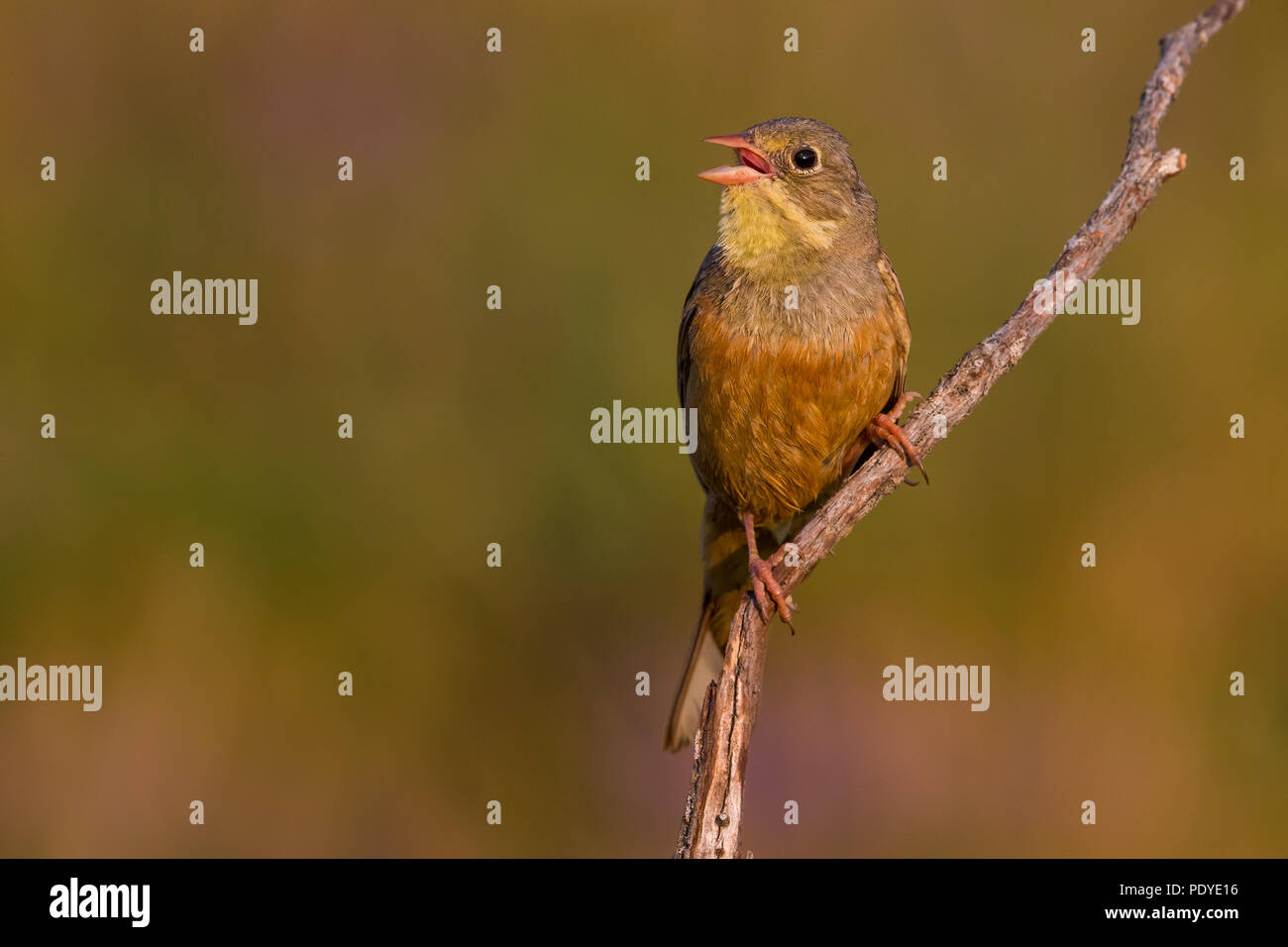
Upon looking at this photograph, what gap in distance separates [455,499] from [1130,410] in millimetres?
3951

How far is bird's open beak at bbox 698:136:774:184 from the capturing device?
5.07 m

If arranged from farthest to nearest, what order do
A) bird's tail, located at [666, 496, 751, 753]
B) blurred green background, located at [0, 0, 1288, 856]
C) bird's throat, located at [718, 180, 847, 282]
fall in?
blurred green background, located at [0, 0, 1288, 856] < bird's tail, located at [666, 496, 751, 753] < bird's throat, located at [718, 180, 847, 282]

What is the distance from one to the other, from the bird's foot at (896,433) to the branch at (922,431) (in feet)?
0.10

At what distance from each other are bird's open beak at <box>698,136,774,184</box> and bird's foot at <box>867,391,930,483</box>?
1.02 metres

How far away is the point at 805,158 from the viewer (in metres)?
5.18

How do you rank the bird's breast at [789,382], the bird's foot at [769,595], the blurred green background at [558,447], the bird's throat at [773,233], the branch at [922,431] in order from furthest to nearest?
the blurred green background at [558,447]
the bird's throat at [773,233]
the bird's breast at [789,382]
the bird's foot at [769,595]
the branch at [922,431]

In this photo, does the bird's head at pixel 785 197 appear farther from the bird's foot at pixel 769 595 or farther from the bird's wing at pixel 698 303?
the bird's foot at pixel 769 595

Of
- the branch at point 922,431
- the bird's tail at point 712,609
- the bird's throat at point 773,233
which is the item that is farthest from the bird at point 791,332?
the bird's tail at point 712,609

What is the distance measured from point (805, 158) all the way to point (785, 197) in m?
0.18

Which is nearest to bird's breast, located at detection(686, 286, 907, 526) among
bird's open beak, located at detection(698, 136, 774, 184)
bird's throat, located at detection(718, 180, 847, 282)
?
bird's throat, located at detection(718, 180, 847, 282)

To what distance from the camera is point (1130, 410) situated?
25.8 feet

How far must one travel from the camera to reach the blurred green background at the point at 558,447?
7.04 m

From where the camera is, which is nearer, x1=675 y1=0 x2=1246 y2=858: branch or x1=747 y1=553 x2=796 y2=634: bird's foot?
x1=675 y1=0 x2=1246 y2=858: branch

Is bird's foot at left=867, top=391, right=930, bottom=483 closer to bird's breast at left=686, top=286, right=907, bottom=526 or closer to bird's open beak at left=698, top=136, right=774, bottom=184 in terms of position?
bird's breast at left=686, top=286, right=907, bottom=526
